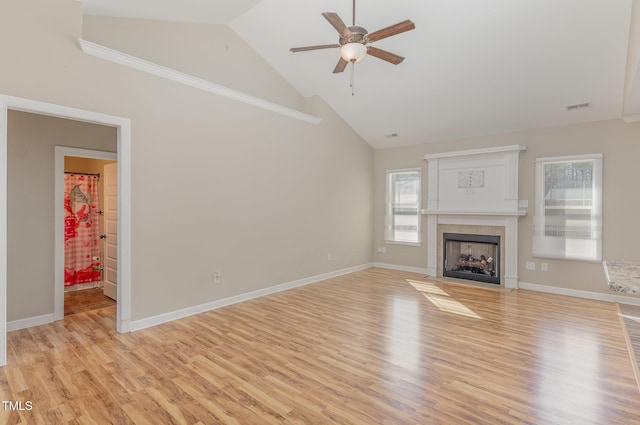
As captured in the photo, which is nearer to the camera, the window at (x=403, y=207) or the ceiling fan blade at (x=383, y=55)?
the ceiling fan blade at (x=383, y=55)

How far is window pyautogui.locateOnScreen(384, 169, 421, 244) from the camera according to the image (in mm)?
6953

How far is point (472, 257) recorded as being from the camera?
20.7 feet

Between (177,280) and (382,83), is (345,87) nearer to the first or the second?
(382,83)

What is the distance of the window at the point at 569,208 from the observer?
16.2 ft

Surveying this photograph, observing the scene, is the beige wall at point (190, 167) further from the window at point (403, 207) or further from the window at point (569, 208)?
the window at point (569, 208)

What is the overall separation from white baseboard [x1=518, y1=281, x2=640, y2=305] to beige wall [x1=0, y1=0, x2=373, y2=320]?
3.64 metres

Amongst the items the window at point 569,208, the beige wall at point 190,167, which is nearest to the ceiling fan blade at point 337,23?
the beige wall at point 190,167

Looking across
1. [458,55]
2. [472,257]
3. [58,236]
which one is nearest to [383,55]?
[458,55]

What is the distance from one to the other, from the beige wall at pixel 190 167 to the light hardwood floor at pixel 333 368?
1.99ft

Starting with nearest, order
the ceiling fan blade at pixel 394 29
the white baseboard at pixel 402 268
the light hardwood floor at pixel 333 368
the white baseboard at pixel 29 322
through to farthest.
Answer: the light hardwood floor at pixel 333 368
the ceiling fan blade at pixel 394 29
the white baseboard at pixel 29 322
the white baseboard at pixel 402 268

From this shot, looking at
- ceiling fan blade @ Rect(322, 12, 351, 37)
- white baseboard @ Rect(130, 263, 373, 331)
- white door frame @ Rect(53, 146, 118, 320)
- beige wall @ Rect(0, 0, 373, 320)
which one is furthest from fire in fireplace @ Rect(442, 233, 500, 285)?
white door frame @ Rect(53, 146, 118, 320)

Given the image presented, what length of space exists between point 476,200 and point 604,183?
71.8 inches

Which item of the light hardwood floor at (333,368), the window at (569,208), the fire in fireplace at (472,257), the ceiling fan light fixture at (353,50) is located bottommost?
the light hardwood floor at (333,368)

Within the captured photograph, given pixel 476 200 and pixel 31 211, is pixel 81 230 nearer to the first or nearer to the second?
pixel 31 211
